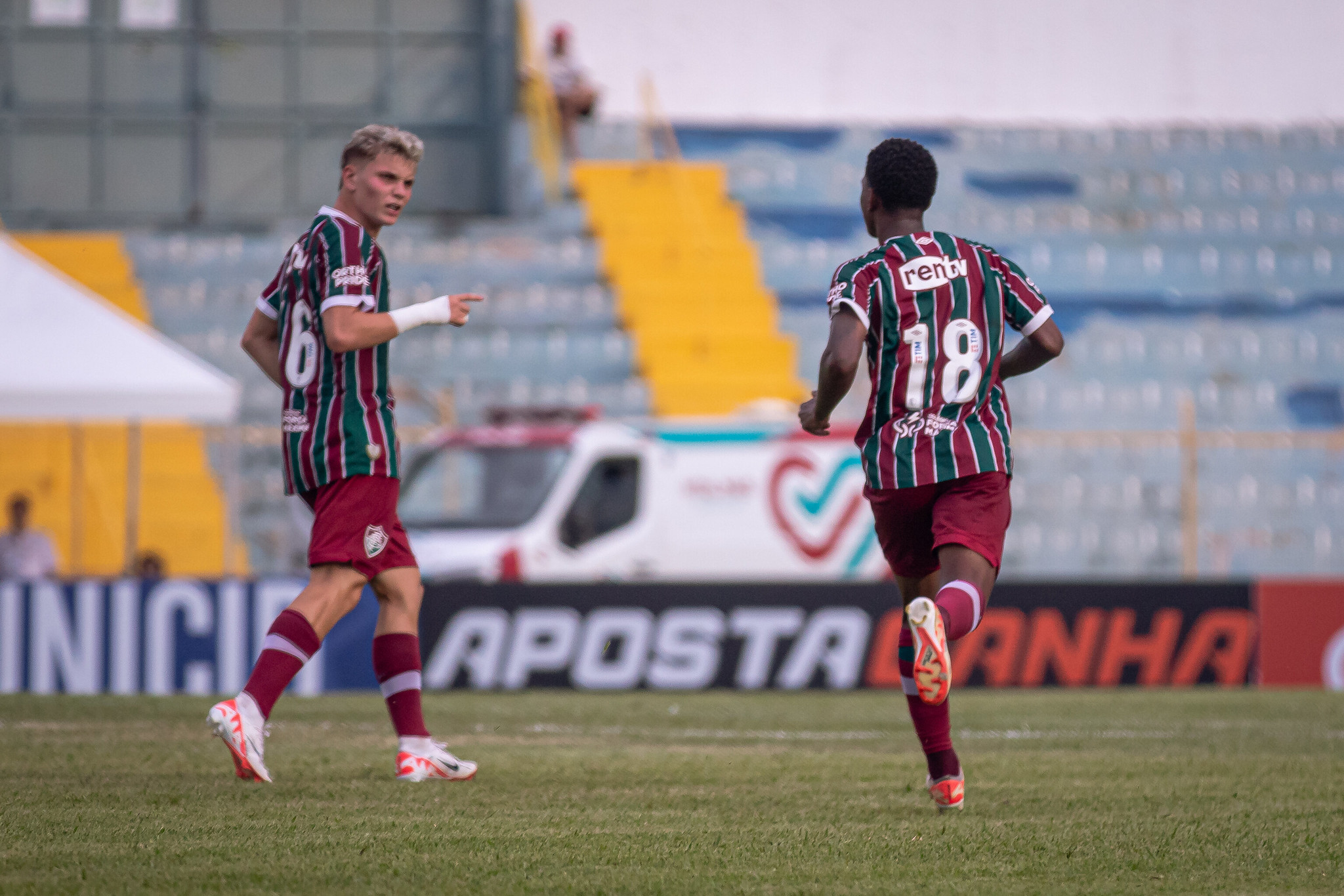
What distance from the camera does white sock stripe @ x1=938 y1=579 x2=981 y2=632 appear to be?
4.89m

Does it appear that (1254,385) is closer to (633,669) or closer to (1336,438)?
(1336,438)

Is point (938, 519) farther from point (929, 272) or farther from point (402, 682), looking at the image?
point (402, 682)

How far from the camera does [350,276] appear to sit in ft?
18.0

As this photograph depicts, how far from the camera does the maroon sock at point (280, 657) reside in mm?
5320

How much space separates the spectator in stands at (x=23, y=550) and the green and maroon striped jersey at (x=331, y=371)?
29.1ft

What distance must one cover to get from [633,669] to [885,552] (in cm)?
652

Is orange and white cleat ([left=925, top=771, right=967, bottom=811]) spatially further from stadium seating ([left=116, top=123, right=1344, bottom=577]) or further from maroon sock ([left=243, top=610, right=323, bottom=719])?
stadium seating ([left=116, top=123, right=1344, bottom=577])

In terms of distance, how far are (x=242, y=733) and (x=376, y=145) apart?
1.81m

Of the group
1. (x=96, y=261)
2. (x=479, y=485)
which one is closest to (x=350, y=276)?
(x=479, y=485)

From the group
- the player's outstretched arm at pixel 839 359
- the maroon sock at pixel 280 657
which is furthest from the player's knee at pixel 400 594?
the player's outstretched arm at pixel 839 359

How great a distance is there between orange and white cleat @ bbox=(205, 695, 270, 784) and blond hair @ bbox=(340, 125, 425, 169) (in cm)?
166

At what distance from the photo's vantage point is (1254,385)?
62.2 ft

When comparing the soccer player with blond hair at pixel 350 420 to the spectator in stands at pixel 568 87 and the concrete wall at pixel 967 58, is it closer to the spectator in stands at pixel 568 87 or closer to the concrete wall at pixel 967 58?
the spectator in stands at pixel 568 87

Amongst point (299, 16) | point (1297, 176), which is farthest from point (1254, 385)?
point (299, 16)
